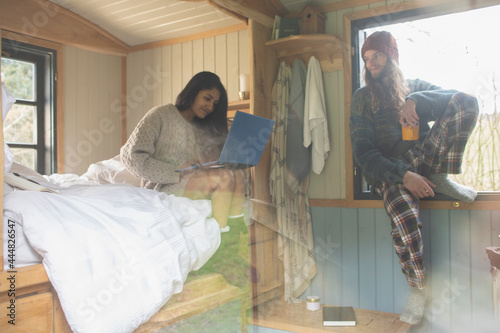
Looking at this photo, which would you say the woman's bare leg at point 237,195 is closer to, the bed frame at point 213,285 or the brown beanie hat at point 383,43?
the bed frame at point 213,285

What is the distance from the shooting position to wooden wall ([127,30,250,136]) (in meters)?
2.24

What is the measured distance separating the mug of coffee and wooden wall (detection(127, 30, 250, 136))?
842 millimetres

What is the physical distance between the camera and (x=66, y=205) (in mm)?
1053

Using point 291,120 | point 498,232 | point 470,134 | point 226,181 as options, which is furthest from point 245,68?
point 498,232

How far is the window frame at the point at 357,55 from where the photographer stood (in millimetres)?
1690

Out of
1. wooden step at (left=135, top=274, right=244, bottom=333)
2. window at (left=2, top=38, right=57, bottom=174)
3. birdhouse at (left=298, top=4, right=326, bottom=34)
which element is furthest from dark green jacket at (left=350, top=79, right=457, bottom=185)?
window at (left=2, top=38, right=57, bottom=174)

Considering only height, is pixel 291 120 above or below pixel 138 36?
below

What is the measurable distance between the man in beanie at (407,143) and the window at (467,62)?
33mm

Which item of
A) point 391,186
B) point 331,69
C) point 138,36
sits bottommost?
point 391,186

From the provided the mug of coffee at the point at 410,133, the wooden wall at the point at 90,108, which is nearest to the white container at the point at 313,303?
the mug of coffee at the point at 410,133

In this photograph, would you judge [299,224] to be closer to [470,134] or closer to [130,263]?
[470,134]

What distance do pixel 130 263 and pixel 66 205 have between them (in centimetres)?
21

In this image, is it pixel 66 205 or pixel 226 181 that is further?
pixel 226 181

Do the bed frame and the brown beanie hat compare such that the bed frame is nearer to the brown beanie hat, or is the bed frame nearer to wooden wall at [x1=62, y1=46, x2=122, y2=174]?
the brown beanie hat
